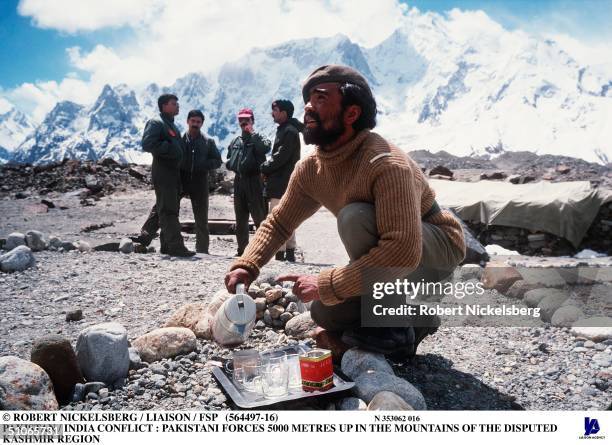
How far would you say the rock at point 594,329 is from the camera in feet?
9.48

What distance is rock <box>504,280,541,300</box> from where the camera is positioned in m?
3.79

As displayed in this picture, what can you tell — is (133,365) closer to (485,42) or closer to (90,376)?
(90,376)

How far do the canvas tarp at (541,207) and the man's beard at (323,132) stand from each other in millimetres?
7009

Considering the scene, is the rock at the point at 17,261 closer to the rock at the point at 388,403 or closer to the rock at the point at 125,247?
the rock at the point at 125,247

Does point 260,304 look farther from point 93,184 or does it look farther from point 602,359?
point 93,184

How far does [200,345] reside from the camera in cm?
281

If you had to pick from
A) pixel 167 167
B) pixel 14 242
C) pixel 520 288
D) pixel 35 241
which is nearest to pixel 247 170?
pixel 167 167

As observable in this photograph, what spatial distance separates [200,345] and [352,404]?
1.08 m

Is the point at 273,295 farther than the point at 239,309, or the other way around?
the point at 273,295

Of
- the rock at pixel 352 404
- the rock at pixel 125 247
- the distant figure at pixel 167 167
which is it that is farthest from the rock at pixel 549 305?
the rock at pixel 125 247

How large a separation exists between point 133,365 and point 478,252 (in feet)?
14.4

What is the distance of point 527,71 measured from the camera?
494 feet

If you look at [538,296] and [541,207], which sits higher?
[541,207]

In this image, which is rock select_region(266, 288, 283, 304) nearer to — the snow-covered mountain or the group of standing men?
the group of standing men
